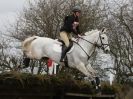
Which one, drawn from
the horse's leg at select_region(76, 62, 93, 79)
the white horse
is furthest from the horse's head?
the horse's leg at select_region(76, 62, 93, 79)

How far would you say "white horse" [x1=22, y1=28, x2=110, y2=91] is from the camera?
15477mm

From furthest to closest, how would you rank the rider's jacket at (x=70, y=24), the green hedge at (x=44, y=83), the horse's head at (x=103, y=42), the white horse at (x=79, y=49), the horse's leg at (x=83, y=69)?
1. the horse's head at (x=103, y=42)
2. the white horse at (x=79, y=49)
3. the rider's jacket at (x=70, y=24)
4. the horse's leg at (x=83, y=69)
5. the green hedge at (x=44, y=83)

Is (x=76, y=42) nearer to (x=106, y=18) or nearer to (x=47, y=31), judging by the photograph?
(x=47, y=31)

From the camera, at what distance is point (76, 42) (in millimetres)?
15742

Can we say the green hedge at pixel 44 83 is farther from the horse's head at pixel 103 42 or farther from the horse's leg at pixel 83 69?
the horse's head at pixel 103 42

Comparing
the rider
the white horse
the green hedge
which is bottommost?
the green hedge

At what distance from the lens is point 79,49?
15.7 meters

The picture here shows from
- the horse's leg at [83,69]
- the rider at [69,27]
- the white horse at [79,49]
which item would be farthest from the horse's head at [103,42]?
the horse's leg at [83,69]

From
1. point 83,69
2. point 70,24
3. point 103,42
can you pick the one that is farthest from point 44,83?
point 103,42

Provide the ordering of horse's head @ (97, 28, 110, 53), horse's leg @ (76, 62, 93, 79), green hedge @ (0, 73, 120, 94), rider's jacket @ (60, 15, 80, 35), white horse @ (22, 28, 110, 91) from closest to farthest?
green hedge @ (0, 73, 120, 94)
horse's leg @ (76, 62, 93, 79)
rider's jacket @ (60, 15, 80, 35)
white horse @ (22, 28, 110, 91)
horse's head @ (97, 28, 110, 53)

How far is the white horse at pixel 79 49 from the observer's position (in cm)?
1548

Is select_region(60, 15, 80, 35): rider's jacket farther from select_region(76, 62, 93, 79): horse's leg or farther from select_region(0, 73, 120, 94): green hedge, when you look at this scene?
select_region(0, 73, 120, 94): green hedge

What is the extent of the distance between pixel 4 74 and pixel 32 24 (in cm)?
2109

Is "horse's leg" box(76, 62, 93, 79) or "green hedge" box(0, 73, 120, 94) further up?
"horse's leg" box(76, 62, 93, 79)
